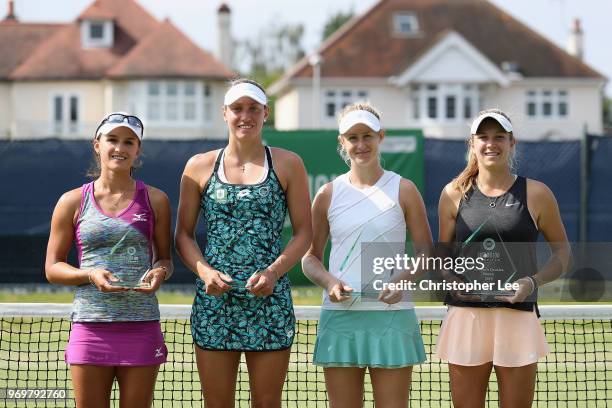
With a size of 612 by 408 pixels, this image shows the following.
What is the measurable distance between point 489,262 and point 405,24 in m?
44.8

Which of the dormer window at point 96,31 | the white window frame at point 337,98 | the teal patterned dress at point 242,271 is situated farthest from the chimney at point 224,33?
the teal patterned dress at point 242,271

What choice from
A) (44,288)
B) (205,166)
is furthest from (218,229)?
(44,288)

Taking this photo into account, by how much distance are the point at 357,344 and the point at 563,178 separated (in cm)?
948

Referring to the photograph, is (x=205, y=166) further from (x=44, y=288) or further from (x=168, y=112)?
(x=168, y=112)

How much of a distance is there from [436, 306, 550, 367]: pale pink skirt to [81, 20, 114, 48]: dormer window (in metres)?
44.7

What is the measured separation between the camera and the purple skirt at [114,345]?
15.4ft

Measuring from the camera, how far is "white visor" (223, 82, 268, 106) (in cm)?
478

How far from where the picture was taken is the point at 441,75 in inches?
1829

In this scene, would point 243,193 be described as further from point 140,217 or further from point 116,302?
point 116,302

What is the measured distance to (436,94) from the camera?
46531 millimetres

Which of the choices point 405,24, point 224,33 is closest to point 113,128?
point 405,24

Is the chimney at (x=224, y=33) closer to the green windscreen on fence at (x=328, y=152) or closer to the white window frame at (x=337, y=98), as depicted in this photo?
the white window frame at (x=337, y=98)

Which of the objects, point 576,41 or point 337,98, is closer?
point 337,98

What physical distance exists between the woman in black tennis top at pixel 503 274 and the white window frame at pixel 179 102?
1674 inches
